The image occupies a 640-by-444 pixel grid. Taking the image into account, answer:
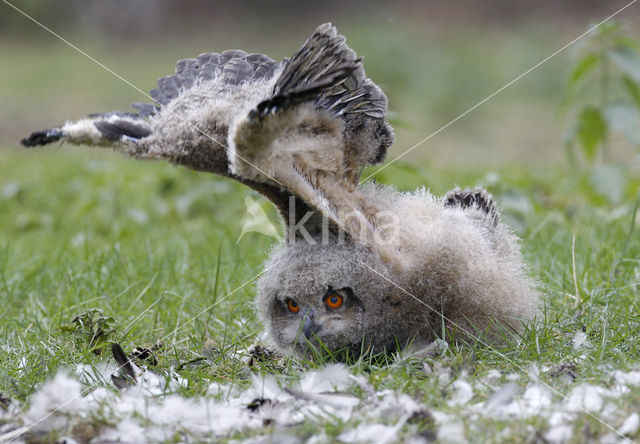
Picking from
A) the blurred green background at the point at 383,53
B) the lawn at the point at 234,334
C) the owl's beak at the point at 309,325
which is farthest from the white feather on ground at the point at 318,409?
the blurred green background at the point at 383,53

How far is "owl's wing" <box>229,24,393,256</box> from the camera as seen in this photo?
8.92ft

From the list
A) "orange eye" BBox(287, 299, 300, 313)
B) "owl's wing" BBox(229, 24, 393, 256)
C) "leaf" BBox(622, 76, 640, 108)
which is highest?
"leaf" BBox(622, 76, 640, 108)

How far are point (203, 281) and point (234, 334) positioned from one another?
0.81 meters

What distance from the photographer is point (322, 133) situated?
311cm

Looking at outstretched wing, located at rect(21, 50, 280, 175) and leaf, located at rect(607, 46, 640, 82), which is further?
leaf, located at rect(607, 46, 640, 82)

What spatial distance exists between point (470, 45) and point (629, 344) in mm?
13990

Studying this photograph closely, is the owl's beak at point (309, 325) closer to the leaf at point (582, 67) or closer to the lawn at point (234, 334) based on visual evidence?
the lawn at point (234, 334)

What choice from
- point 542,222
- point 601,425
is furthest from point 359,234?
point 542,222

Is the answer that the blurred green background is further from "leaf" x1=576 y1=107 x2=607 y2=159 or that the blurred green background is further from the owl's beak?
the owl's beak

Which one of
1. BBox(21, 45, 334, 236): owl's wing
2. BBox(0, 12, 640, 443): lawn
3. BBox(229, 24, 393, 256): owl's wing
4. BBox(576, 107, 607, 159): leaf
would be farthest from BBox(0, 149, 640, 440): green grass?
BBox(21, 45, 334, 236): owl's wing

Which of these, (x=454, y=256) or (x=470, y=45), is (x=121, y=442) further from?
(x=470, y=45)

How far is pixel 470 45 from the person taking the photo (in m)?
16.3

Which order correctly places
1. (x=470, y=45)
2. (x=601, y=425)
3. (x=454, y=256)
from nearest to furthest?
(x=601, y=425) < (x=454, y=256) < (x=470, y=45)

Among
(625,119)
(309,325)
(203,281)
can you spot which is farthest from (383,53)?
(309,325)
